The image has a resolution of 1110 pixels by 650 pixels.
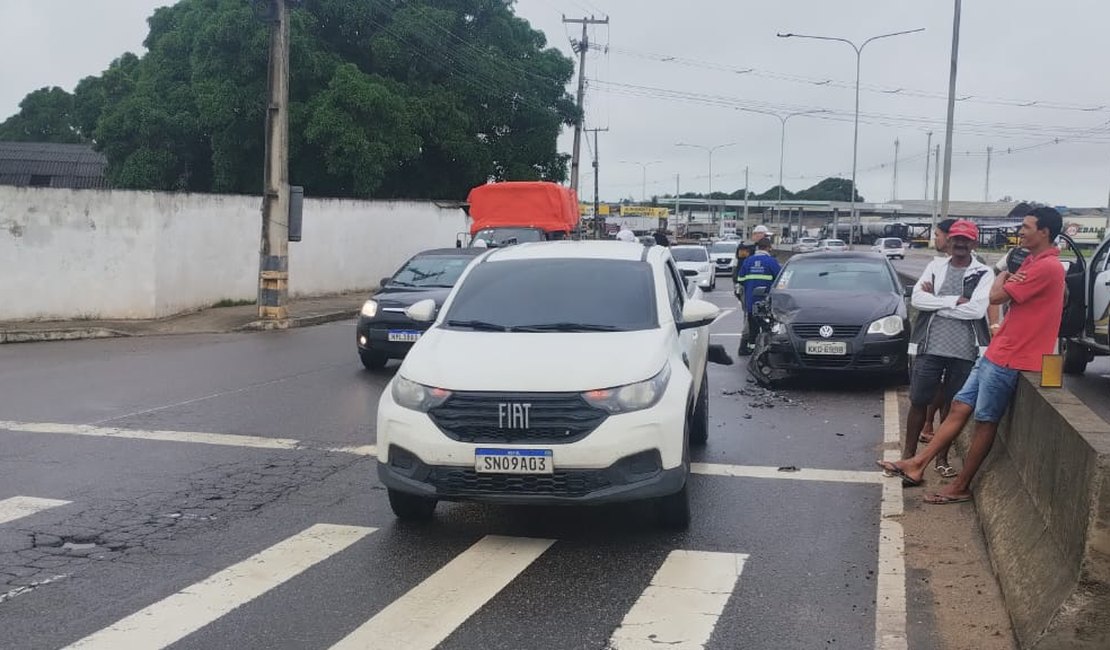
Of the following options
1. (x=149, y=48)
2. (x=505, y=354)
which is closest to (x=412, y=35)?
(x=149, y=48)

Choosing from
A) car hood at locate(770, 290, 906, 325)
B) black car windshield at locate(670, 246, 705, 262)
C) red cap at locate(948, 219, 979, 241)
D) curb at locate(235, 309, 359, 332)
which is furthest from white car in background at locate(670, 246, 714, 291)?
red cap at locate(948, 219, 979, 241)

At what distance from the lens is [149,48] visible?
39.9m

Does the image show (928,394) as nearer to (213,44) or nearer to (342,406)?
(342,406)

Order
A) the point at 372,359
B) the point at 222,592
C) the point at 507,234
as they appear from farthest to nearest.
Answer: the point at 507,234 → the point at 372,359 → the point at 222,592

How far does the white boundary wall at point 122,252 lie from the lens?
695 inches

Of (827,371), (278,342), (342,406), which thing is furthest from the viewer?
(278,342)

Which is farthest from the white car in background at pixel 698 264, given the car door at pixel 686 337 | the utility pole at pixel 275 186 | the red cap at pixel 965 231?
the red cap at pixel 965 231

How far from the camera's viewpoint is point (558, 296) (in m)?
7.17

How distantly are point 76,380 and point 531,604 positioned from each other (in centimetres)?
893

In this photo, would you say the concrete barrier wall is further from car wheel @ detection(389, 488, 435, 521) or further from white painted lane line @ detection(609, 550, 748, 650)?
car wheel @ detection(389, 488, 435, 521)

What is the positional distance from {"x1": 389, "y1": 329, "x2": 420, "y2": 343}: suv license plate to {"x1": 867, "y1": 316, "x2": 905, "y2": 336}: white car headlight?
5266 mm

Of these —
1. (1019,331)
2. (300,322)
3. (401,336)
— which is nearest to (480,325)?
(1019,331)

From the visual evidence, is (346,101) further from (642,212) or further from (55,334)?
(642,212)

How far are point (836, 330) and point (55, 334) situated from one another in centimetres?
1210
